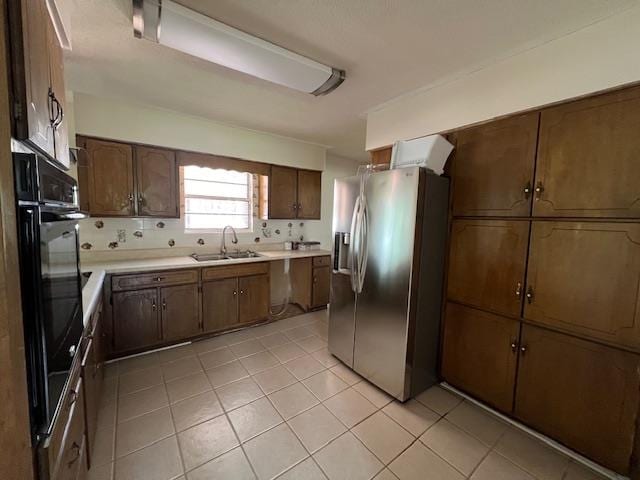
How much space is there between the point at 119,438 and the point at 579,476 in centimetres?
277

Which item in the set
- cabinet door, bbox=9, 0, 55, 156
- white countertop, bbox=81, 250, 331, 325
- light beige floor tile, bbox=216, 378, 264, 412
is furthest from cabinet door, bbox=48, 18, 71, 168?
light beige floor tile, bbox=216, 378, 264, 412

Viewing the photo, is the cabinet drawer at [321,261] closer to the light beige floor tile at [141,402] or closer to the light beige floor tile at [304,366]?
the light beige floor tile at [304,366]

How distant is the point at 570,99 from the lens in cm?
159

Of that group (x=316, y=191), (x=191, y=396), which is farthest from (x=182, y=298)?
(x=316, y=191)

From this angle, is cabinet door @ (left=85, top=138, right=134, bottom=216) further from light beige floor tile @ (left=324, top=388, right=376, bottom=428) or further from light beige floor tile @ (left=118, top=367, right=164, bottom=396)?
light beige floor tile @ (left=324, top=388, right=376, bottom=428)

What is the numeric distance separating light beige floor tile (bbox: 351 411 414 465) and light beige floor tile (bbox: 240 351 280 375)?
3.41ft

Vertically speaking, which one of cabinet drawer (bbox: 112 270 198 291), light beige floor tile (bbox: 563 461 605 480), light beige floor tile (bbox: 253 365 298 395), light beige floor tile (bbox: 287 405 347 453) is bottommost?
light beige floor tile (bbox: 563 461 605 480)

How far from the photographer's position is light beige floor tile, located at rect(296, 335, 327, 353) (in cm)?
290

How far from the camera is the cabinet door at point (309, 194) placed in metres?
4.05

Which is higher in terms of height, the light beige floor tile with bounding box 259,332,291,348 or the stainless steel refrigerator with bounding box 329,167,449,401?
the stainless steel refrigerator with bounding box 329,167,449,401

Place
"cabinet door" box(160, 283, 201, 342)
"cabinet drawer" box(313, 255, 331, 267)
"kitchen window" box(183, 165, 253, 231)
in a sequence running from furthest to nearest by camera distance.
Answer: "cabinet drawer" box(313, 255, 331, 267) → "kitchen window" box(183, 165, 253, 231) → "cabinet door" box(160, 283, 201, 342)

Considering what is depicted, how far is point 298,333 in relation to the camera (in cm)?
326

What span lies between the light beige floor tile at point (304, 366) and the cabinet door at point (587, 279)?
1.76 m

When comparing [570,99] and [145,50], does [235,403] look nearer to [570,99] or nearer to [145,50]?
[145,50]
